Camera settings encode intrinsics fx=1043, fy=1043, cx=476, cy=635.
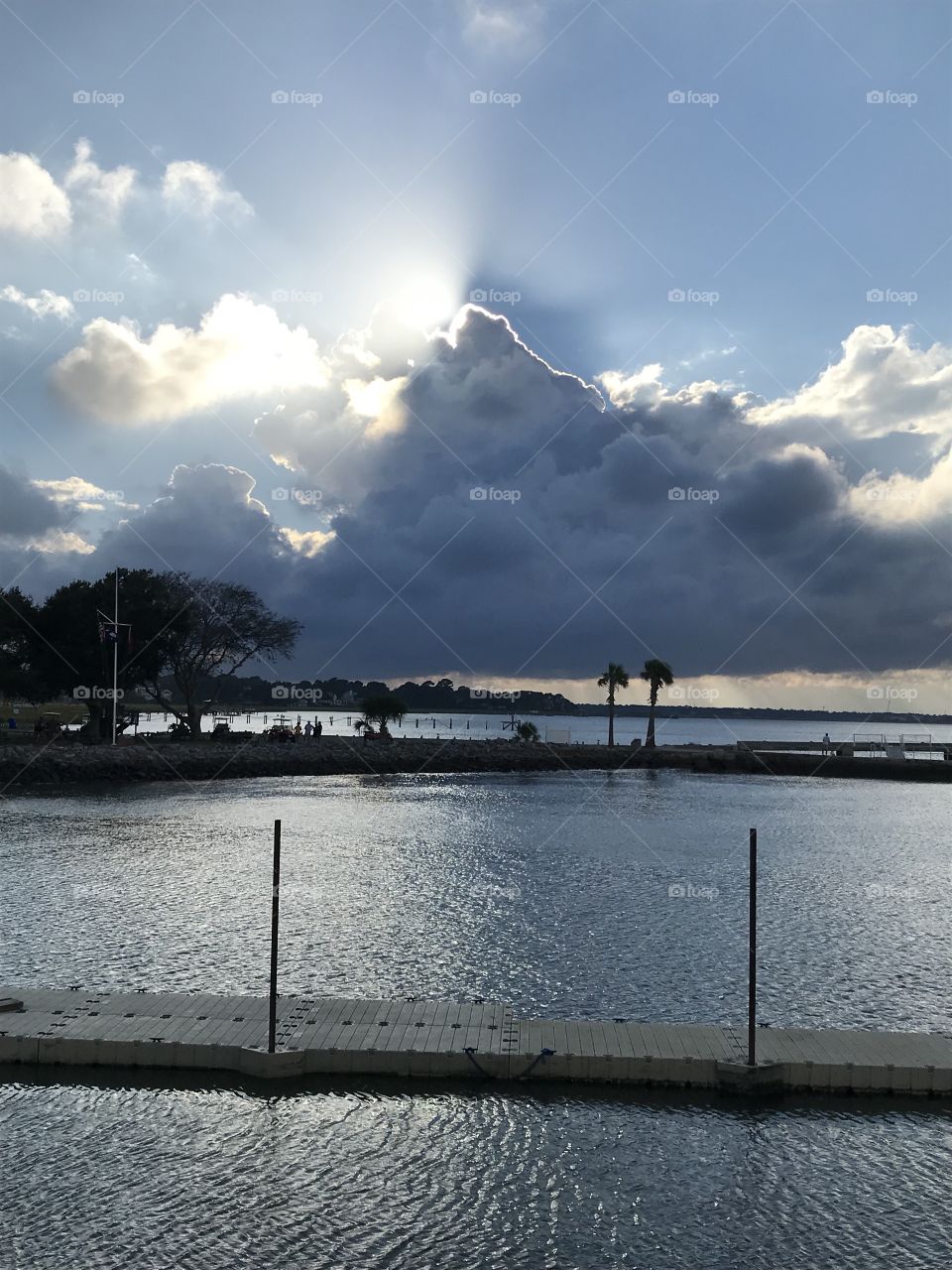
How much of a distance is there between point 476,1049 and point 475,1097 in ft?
2.30

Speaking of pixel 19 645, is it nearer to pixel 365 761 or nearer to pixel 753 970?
pixel 365 761

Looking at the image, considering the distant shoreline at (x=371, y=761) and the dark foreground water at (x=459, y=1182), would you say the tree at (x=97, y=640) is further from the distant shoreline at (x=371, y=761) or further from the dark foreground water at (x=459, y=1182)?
the dark foreground water at (x=459, y=1182)

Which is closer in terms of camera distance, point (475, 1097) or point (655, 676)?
point (475, 1097)

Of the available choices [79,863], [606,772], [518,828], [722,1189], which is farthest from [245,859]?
[606,772]

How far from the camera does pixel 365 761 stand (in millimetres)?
85938

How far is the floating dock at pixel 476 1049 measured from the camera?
41.4 feet

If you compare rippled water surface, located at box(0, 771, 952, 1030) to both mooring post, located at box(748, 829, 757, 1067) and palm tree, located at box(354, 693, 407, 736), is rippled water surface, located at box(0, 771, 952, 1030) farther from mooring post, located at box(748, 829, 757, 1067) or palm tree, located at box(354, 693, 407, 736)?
palm tree, located at box(354, 693, 407, 736)

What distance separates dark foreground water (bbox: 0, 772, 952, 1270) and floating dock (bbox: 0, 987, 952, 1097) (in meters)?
0.36

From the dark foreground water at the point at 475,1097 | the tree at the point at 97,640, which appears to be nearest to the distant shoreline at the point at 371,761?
the tree at the point at 97,640

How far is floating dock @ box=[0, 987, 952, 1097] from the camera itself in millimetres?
12625

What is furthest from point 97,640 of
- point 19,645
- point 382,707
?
point 382,707

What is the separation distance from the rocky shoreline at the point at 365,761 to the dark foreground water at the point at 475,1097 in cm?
2607

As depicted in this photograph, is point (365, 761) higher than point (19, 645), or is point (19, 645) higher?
point (19, 645)

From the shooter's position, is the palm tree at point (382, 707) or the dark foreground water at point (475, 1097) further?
the palm tree at point (382, 707)
